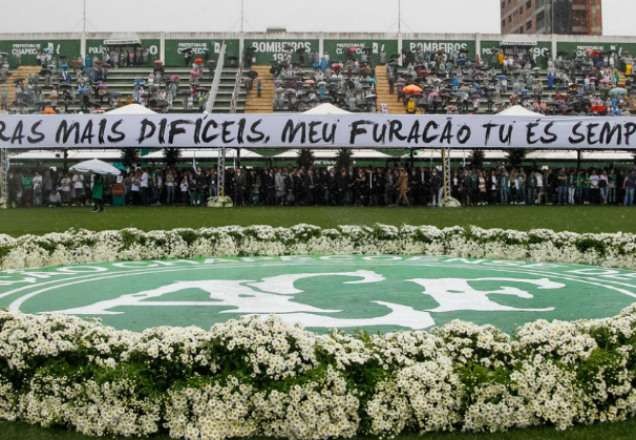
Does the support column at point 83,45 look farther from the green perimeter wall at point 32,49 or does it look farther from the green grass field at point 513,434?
the green grass field at point 513,434

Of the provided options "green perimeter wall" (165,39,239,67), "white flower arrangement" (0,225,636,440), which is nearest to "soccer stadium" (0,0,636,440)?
"white flower arrangement" (0,225,636,440)

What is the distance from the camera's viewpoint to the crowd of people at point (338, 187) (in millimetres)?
30781

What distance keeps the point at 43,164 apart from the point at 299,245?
2594 centimetres

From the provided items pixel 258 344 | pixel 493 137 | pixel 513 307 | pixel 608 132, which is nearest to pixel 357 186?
pixel 493 137

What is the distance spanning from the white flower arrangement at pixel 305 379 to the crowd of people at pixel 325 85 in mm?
36438

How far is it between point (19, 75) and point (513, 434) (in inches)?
1915

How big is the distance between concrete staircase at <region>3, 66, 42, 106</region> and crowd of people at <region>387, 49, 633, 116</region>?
69.5 feet

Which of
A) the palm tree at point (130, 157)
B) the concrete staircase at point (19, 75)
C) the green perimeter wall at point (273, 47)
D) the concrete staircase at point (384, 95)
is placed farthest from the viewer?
the green perimeter wall at point (273, 47)

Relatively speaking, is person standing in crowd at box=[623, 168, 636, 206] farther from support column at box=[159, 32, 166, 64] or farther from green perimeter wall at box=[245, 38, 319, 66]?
support column at box=[159, 32, 166, 64]

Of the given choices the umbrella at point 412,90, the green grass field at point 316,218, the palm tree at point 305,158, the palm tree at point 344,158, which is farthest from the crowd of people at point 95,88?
the green grass field at point 316,218

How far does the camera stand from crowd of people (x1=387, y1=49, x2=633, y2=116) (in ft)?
137

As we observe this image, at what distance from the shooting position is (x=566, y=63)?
49500mm

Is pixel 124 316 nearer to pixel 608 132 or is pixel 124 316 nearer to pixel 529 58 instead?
pixel 608 132

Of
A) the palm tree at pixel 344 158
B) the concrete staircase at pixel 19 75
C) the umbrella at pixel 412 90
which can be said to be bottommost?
the palm tree at pixel 344 158
